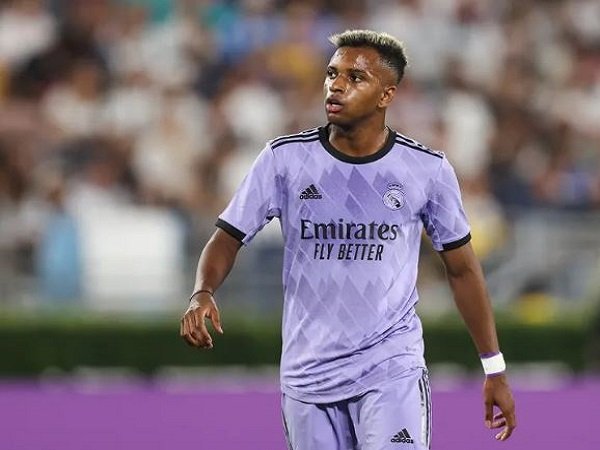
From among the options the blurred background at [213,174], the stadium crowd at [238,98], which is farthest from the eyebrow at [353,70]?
the stadium crowd at [238,98]

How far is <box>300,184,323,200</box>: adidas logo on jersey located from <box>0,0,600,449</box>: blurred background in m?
6.01

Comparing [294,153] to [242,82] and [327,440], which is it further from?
[242,82]

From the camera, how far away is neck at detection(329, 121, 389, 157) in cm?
530

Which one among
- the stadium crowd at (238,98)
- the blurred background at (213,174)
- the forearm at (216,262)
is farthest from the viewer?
the stadium crowd at (238,98)

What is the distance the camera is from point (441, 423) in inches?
348

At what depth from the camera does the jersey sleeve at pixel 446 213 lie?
5.34m

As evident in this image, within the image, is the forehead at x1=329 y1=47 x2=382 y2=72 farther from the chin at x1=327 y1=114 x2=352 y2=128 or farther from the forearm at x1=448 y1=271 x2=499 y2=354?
the forearm at x1=448 y1=271 x2=499 y2=354

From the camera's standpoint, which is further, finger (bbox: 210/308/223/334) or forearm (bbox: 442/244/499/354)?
forearm (bbox: 442/244/499/354)

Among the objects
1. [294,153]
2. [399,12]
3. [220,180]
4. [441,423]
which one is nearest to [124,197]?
[220,180]

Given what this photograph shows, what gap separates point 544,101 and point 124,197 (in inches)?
184

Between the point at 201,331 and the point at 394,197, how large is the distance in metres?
0.88

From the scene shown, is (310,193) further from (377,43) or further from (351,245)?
(377,43)

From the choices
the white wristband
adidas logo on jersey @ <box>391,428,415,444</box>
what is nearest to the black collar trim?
the white wristband

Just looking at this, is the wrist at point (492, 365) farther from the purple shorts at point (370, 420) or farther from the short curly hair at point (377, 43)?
the short curly hair at point (377, 43)
